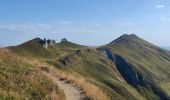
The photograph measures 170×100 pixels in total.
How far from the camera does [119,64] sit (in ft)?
467

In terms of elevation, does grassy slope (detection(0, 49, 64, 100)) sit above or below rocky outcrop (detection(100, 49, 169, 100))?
above

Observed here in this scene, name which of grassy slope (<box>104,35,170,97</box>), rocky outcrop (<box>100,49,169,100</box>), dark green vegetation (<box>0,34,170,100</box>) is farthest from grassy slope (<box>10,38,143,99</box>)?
grassy slope (<box>104,35,170,97</box>)

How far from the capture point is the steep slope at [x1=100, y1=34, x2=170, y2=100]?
132875 millimetres

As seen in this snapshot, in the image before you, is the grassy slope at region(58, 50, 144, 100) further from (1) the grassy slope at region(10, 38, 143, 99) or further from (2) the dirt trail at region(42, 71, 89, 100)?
(2) the dirt trail at region(42, 71, 89, 100)

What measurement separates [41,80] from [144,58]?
140m

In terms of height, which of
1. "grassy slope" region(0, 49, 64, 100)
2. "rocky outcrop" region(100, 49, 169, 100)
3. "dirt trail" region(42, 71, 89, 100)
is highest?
"grassy slope" region(0, 49, 64, 100)

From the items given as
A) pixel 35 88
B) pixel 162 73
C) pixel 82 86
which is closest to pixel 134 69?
pixel 162 73

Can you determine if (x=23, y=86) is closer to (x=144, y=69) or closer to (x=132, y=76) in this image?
(x=132, y=76)

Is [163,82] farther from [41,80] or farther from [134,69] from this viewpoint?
[41,80]

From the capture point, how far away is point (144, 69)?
5753 inches

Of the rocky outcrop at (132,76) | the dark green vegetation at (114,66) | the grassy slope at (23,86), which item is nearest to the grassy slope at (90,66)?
the dark green vegetation at (114,66)

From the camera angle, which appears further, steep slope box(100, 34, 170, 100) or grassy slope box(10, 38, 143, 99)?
steep slope box(100, 34, 170, 100)

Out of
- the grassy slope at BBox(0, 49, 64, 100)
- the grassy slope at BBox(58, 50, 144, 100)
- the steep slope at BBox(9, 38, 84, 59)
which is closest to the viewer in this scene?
the grassy slope at BBox(0, 49, 64, 100)

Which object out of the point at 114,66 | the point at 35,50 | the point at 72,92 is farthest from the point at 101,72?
the point at 72,92
